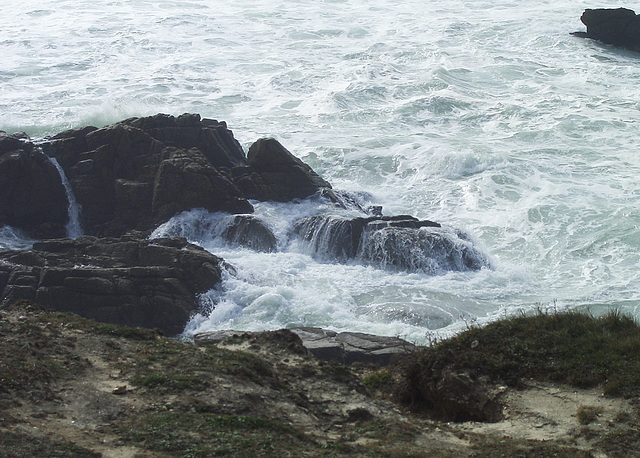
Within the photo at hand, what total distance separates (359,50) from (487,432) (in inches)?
1695

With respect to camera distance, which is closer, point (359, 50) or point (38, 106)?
point (38, 106)

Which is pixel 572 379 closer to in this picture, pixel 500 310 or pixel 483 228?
pixel 500 310

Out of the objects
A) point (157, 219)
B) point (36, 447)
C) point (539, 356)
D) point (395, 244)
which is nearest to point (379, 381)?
point (539, 356)

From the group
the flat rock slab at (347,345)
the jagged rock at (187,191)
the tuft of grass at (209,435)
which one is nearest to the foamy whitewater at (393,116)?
the jagged rock at (187,191)

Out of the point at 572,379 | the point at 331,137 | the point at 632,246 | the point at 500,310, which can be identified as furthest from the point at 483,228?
the point at 572,379

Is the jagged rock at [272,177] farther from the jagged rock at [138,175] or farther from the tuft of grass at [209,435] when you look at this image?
the tuft of grass at [209,435]

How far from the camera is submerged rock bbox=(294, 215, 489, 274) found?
23.7 metres

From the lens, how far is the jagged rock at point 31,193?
1014 inches

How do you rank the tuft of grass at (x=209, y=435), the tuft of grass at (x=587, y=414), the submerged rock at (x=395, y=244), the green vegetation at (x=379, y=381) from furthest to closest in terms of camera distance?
the submerged rock at (x=395, y=244)
the green vegetation at (x=379, y=381)
the tuft of grass at (x=587, y=414)
the tuft of grass at (x=209, y=435)

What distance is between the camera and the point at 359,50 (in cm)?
5103

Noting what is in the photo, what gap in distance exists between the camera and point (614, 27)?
174 ft

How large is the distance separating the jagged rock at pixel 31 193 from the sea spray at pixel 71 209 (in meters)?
0.13

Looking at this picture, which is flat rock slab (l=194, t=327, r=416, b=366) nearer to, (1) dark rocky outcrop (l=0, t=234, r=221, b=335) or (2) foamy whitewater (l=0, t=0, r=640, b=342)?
(2) foamy whitewater (l=0, t=0, r=640, b=342)

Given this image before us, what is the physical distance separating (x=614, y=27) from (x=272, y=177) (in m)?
34.8
